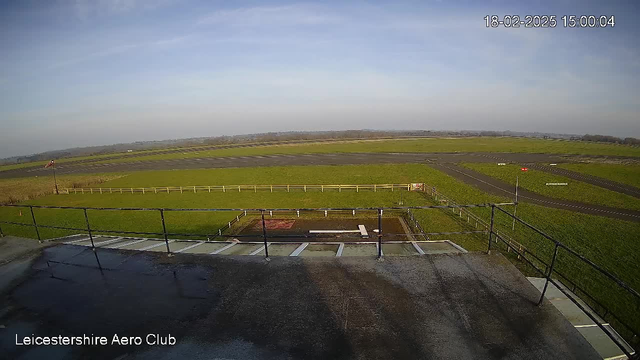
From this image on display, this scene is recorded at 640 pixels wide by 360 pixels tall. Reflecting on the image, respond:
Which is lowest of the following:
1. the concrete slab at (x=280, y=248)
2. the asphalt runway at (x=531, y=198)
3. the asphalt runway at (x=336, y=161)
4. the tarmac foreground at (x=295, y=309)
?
the asphalt runway at (x=531, y=198)

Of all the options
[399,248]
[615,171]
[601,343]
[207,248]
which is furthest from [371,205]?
[615,171]

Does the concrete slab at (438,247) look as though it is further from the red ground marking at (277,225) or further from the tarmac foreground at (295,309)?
the red ground marking at (277,225)

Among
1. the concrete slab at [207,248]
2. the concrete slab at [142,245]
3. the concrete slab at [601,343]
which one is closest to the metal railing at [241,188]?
the concrete slab at [142,245]

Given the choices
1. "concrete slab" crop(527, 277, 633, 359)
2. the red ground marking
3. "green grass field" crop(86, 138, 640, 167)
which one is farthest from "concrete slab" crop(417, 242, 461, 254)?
"green grass field" crop(86, 138, 640, 167)

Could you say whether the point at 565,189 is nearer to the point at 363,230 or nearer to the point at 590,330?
the point at 363,230

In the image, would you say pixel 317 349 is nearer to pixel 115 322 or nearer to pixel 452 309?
pixel 452 309

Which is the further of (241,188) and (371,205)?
(241,188)

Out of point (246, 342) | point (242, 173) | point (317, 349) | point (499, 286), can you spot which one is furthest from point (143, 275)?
point (242, 173)
